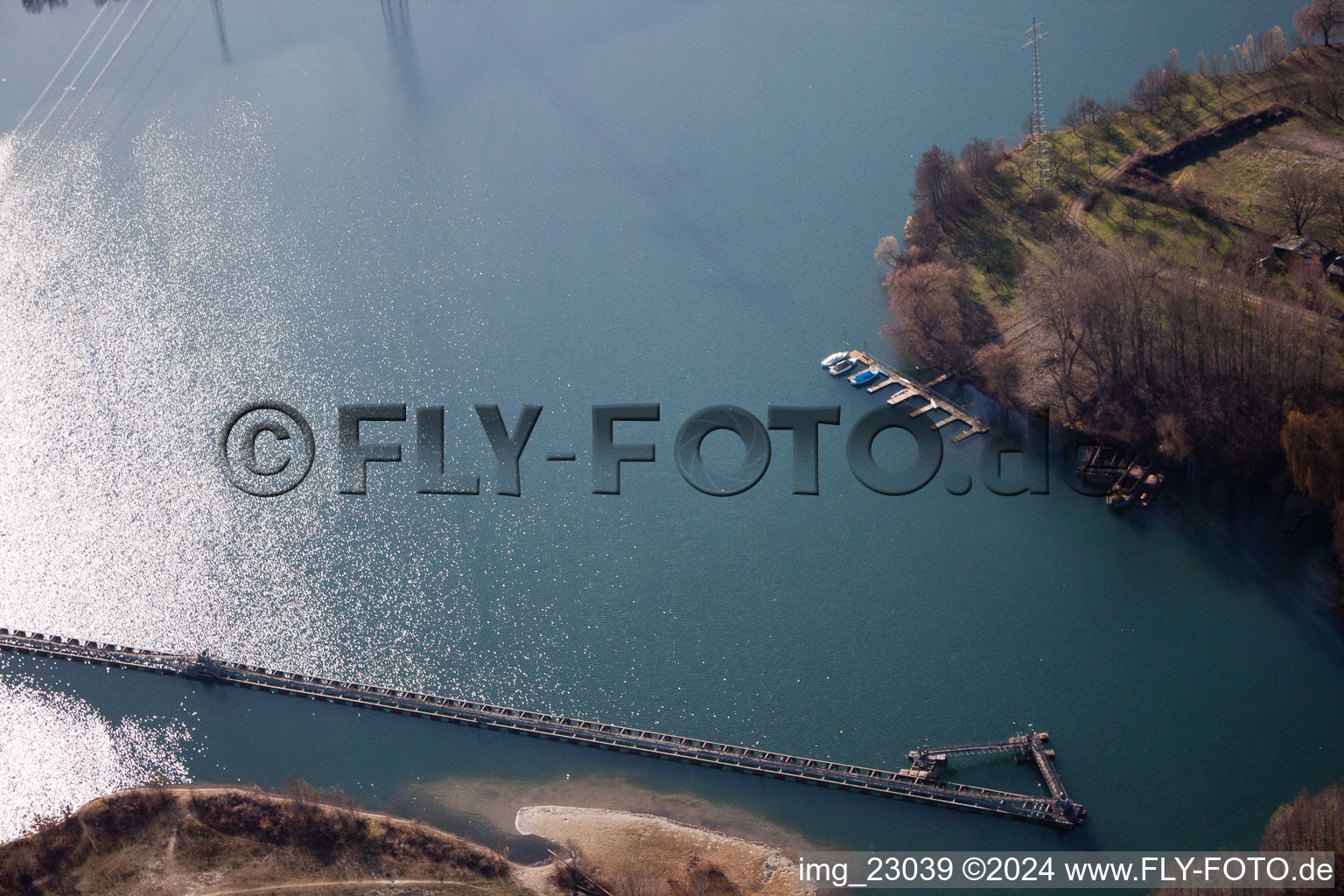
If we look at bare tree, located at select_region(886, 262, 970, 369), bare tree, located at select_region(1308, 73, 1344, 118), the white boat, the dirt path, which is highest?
bare tree, located at select_region(1308, 73, 1344, 118)

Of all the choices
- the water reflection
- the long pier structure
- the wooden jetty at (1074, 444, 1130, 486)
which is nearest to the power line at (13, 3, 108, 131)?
the long pier structure

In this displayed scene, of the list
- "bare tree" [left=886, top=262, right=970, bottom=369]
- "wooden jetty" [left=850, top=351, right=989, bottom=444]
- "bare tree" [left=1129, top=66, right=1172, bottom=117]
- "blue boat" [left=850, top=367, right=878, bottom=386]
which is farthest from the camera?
"bare tree" [left=1129, top=66, right=1172, bottom=117]

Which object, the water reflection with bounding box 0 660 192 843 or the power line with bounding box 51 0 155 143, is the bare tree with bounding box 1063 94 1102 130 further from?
the power line with bounding box 51 0 155 143

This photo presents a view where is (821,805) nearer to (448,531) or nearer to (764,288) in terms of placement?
(448,531)

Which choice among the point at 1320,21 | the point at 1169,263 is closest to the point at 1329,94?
the point at 1320,21

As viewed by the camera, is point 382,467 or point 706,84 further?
point 706,84

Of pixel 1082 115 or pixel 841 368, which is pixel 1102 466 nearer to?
pixel 841 368

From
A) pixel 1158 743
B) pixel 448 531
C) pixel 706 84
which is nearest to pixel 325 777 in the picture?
pixel 448 531
